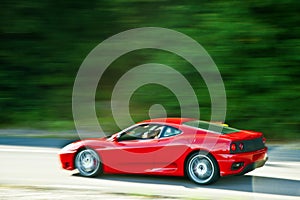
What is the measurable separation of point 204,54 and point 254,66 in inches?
58.4

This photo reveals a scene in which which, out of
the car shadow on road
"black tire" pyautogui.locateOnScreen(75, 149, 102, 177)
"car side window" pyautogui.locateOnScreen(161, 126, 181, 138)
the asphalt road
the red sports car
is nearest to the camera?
the asphalt road

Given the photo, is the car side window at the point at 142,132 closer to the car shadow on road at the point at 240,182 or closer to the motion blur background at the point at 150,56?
the car shadow on road at the point at 240,182

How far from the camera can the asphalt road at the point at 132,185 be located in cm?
853

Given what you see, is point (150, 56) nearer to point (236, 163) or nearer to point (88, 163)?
point (88, 163)

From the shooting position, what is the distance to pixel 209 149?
922cm

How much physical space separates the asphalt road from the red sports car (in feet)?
0.75

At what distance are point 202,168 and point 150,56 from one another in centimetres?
921

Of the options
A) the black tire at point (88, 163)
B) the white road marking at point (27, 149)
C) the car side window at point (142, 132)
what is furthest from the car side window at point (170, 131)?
the white road marking at point (27, 149)

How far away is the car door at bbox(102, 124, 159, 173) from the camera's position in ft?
32.1

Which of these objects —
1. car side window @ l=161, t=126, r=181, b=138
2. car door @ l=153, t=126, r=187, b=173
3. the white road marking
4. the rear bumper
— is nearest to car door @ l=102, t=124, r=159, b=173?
car door @ l=153, t=126, r=187, b=173

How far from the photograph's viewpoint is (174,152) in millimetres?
9539

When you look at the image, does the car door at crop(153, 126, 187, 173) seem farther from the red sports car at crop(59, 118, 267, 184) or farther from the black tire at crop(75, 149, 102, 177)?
the black tire at crop(75, 149, 102, 177)

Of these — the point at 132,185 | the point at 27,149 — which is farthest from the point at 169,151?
the point at 27,149

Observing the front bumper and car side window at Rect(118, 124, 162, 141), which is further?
the front bumper
